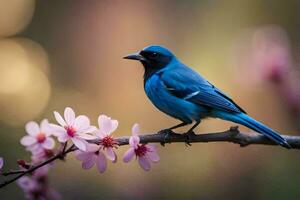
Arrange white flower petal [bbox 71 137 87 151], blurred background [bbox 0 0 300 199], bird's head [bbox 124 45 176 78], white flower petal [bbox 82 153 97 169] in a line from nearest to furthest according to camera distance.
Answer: white flower petal [bbox 71 137 87 151], white flower petal [bbox 82 153 97 169], bird's head [bbox 124 45 176 78], blurred background [bbox 0 0 300 199]

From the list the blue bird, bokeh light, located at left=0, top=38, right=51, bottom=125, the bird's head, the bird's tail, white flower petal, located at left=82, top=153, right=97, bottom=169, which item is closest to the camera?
white flower petal, located at left=82, top=153, right=97, bottom=169

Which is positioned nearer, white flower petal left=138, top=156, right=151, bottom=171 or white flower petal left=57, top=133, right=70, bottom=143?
white flower petal left=57, top=133, right=70, bottom=143

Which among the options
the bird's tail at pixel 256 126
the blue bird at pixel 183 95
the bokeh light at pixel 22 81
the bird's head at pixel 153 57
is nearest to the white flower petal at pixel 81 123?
the bird's tail at pixel 256 126

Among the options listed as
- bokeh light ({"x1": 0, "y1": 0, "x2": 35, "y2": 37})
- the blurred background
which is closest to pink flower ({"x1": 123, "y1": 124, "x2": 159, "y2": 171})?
the blurred background

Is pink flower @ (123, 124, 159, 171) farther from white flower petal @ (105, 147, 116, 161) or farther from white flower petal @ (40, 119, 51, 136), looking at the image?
white flower petal @ (40, 119, 51, 136)

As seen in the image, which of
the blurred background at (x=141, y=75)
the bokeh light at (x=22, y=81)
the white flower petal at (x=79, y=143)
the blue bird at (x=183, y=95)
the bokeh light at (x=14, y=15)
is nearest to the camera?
the white flower petal at (x=79, y=143)

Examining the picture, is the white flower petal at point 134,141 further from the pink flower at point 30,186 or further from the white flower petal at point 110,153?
the pink flower at point 30,186

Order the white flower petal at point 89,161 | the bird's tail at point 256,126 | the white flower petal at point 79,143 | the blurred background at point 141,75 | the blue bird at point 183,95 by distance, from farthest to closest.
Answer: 1. the blurred background at point 141,75
2. the blue bird at point 183,95
3. the bird's tail at point 256,126
4. the white flower petal at point 89,161
5. the white flower petal at point 79,143

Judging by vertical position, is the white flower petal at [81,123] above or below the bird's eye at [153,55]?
above

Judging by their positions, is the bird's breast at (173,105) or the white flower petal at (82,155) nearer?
the white flower petal at (82,155)
